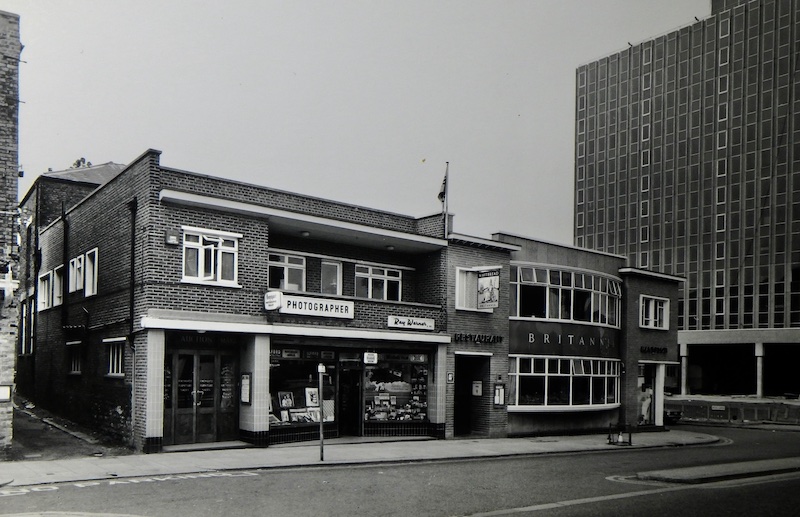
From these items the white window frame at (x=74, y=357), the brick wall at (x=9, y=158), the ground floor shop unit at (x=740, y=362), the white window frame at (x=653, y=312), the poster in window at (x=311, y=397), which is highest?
the brick wall at (x=9, y=158)

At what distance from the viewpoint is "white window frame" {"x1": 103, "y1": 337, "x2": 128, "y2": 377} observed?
66.5 ft

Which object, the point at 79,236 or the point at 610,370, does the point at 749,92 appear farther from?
the point at 79,236

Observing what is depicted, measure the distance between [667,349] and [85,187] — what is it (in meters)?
Result: 25.1

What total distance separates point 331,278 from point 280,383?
386cm

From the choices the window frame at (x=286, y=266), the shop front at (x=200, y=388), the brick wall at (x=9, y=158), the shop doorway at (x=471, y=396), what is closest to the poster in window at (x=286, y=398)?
the shop front at (x=200, y=388)

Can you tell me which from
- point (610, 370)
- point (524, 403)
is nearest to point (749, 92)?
point (610, 370)

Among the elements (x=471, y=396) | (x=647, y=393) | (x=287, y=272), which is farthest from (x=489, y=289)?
(x=647, y=393)

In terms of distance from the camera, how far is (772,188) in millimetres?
65562

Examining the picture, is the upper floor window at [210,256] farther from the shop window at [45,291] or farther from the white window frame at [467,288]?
the shop window at [45,291]

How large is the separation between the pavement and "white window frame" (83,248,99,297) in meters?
3.92

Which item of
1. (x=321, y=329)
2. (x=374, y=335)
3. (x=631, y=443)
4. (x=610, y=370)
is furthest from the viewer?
(x=610, y=370)

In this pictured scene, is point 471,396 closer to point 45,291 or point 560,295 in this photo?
point 560,295

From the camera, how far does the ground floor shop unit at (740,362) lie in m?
64.5

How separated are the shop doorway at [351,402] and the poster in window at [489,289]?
192 inches
